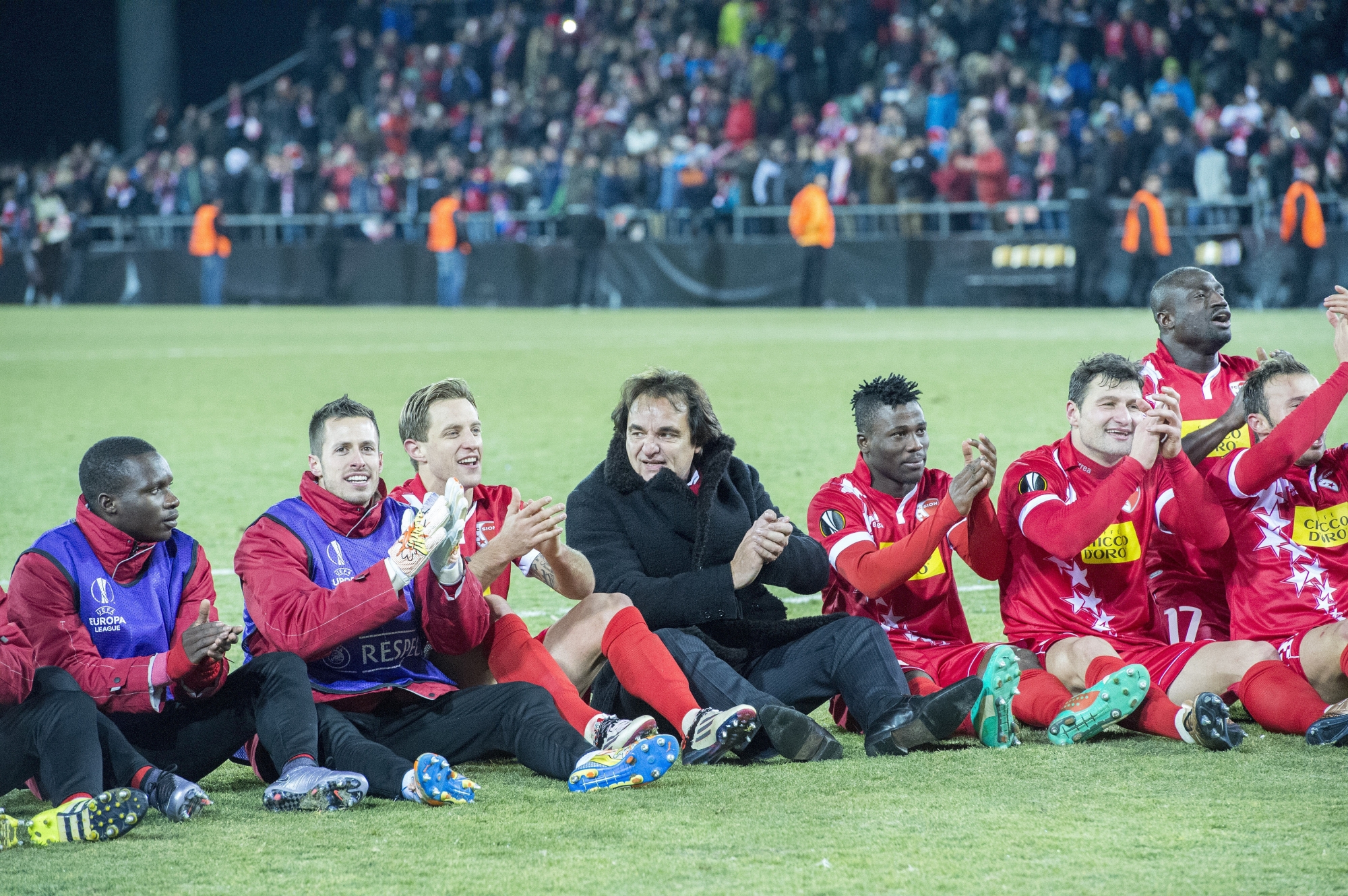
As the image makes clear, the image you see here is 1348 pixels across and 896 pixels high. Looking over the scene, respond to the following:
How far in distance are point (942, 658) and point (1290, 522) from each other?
42.6 inches

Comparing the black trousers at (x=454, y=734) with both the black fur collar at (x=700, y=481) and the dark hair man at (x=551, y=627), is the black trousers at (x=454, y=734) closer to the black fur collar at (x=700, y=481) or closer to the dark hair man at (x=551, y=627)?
the dark hair man at (x=551, y=627)

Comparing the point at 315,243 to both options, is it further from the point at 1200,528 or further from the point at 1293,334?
the point at 1200,528

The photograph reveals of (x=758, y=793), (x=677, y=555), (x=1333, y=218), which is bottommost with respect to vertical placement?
(x=758, y=793)

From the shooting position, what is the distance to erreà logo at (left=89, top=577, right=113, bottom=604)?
4.20 metres

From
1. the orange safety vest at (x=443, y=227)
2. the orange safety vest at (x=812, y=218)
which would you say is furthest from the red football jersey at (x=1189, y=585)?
the orange safety vest at (x=443, y=227)

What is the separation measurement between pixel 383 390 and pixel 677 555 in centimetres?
1010

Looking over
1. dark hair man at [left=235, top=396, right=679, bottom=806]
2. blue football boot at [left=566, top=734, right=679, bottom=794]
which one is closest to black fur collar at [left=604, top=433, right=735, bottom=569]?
dark hair man at [left=235, top=396, right=679, bottom=806]

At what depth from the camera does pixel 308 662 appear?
14.5 feet

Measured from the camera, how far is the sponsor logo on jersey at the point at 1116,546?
16.5 feet

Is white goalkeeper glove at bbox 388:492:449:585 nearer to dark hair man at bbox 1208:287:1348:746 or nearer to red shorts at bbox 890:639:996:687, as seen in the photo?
red shorts at bbox 890:639:996:687

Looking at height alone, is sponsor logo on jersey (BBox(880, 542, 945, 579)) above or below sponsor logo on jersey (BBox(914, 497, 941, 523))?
below

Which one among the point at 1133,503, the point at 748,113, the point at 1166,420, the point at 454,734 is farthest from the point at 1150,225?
the point at 454,734

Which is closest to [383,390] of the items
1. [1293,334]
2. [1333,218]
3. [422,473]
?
[1293,334]

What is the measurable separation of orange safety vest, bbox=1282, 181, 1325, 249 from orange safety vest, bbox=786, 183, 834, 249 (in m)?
6.22
